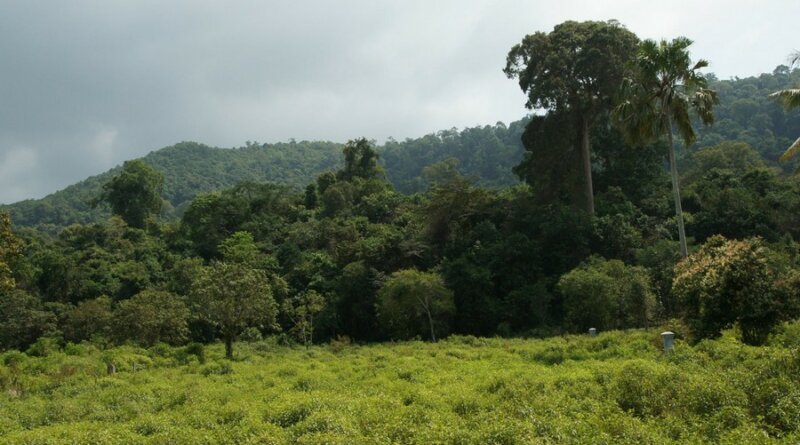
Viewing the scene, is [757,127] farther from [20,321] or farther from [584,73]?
[20,321]

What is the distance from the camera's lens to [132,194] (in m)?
65.3

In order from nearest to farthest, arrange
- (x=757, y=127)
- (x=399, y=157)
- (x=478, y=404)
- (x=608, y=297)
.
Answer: (x=478, y=404), (x=608, y=297), (x=757, y=127), (x=399, y=157)

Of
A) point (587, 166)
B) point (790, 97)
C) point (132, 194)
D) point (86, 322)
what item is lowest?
point (86, 322)

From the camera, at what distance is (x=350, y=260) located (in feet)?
140

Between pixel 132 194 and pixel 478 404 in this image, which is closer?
pixel 478 404

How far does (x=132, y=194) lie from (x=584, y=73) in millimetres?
51179

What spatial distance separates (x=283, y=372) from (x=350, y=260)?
2183cm

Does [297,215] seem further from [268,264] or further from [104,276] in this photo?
[104,276]

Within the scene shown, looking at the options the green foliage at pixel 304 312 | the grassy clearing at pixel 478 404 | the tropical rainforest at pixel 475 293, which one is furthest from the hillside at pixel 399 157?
the grassy clearing at pixel 478 404

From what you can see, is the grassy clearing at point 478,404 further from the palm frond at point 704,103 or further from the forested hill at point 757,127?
the forested hill at point 757,127

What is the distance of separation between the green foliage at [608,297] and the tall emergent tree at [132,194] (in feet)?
172

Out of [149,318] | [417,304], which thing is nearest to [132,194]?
[149,318]

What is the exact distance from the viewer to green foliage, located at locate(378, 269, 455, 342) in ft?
108

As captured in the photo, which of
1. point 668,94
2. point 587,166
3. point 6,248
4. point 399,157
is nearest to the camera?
point 668,94
